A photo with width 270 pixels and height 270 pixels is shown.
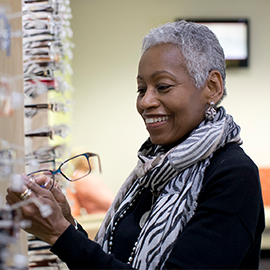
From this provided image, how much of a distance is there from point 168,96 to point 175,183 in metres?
0.25

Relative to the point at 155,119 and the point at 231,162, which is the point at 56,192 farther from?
the point at 231,162

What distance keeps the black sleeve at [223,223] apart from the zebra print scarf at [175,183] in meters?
0.06

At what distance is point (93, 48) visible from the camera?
14.5ft

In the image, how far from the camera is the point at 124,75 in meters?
4.39

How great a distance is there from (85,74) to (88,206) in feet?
6.33

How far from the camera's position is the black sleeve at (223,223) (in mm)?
815

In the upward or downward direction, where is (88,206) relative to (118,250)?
downward

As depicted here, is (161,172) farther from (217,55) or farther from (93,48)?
(93,48)

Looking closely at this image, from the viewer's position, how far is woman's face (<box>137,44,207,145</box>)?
1035mm

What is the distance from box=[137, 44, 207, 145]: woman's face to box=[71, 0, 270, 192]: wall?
331 cm

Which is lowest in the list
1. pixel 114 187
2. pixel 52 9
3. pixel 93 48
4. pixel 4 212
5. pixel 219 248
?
pixel 114 187

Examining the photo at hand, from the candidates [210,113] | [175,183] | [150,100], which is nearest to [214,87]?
[210,113]

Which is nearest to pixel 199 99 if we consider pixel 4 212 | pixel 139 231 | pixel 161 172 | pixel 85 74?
pixel 161 172

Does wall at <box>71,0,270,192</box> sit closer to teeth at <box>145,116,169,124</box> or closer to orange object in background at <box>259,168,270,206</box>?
orange object in background at <box>259,168,270,206</box>
